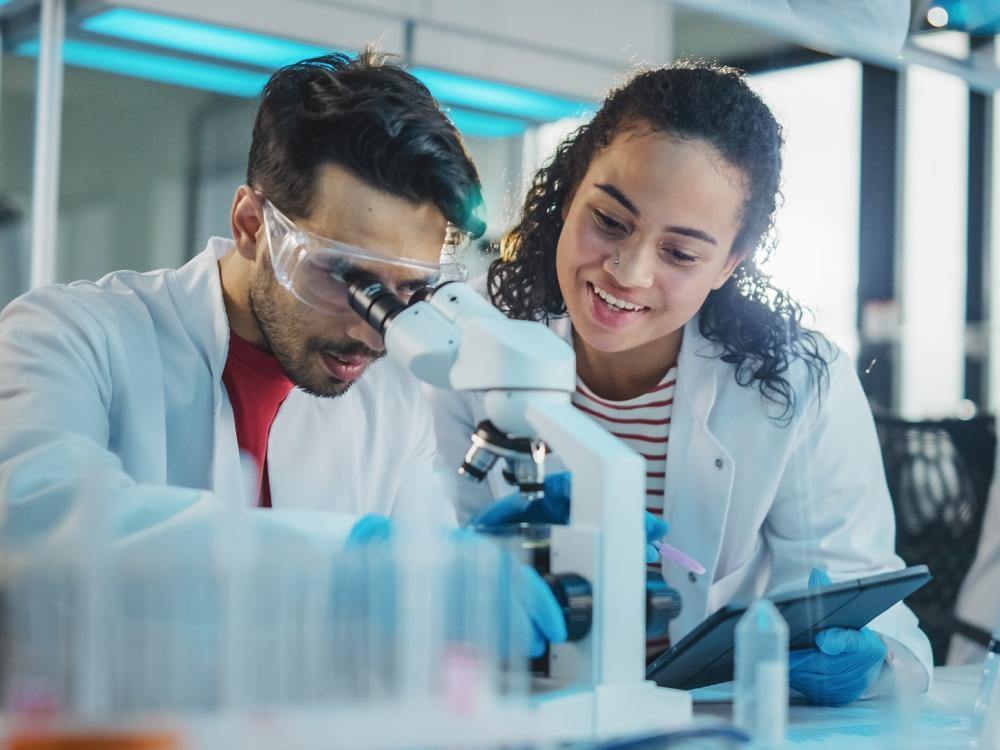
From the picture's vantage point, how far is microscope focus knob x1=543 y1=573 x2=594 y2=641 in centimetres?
111

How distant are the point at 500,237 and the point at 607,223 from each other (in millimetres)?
701

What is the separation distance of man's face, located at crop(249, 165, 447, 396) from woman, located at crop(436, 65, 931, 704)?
0.37 metres

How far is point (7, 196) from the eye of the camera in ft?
11.0

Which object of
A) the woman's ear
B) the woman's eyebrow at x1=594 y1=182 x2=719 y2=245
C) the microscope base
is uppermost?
the woman's ear

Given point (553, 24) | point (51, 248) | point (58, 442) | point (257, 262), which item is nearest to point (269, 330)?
point (257, 262)

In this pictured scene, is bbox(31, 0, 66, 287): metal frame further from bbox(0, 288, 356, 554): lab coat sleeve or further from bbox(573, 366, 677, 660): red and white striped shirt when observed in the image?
bbox(573, 366, 677, 660): red and white striped shirt

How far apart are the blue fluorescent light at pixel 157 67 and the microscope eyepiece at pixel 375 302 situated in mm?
2133

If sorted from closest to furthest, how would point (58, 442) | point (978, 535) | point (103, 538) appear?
point (103, 538)
point (58, 442)
point (978, 535)

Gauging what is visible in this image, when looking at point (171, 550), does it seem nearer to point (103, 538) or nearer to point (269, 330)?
point (103, 538)

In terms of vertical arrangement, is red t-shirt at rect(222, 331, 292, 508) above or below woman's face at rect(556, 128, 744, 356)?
below

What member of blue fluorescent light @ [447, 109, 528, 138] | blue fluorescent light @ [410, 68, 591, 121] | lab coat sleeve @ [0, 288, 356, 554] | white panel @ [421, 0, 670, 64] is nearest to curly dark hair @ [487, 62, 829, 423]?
lab coat sleeve @ [0, 288, 356, 554]

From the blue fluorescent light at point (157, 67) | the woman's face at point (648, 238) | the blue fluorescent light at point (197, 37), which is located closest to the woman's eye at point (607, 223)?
the woman's face at point (648, 238)

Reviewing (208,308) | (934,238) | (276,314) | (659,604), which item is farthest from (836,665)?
(934,238)

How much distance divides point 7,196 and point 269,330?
1894 mm
